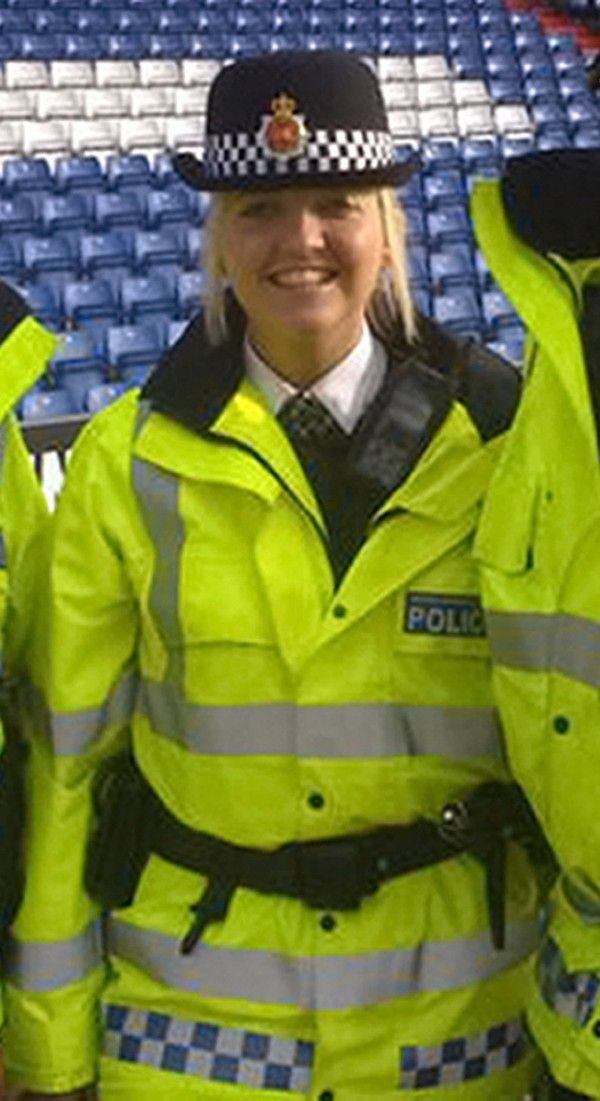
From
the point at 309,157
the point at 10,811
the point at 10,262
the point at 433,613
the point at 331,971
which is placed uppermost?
the point at 309,157

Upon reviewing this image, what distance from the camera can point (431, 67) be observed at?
Answer: 11.0m

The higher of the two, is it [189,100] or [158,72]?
[158,72]

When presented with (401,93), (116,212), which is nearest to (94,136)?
(116,212)

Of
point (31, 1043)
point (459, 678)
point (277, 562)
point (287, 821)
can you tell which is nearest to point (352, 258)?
point (277, 562)

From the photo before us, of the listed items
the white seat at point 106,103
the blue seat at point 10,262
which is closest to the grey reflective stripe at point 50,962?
the blue seat at point 10,262

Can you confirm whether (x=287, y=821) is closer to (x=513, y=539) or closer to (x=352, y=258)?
(x=513, y=539)

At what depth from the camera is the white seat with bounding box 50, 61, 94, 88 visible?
390 inches

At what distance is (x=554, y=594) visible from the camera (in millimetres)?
1324

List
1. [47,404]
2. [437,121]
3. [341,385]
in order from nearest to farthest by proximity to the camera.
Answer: [341,385] < [47,404] < [437,121]

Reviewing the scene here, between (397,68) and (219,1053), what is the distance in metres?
10.1

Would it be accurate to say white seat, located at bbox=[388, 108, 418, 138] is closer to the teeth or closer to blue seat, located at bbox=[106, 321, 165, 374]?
blue seat, located at bbox=[106, 321, 165, 374]

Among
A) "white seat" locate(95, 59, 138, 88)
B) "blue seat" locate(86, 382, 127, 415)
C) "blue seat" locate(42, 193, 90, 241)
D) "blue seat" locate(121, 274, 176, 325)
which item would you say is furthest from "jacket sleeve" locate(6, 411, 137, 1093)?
"white seat" locate(95, 59, 138, 88)

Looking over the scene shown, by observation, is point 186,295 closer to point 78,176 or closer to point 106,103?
point 78,176

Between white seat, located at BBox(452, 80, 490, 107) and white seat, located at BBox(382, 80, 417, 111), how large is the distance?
0.96ft
